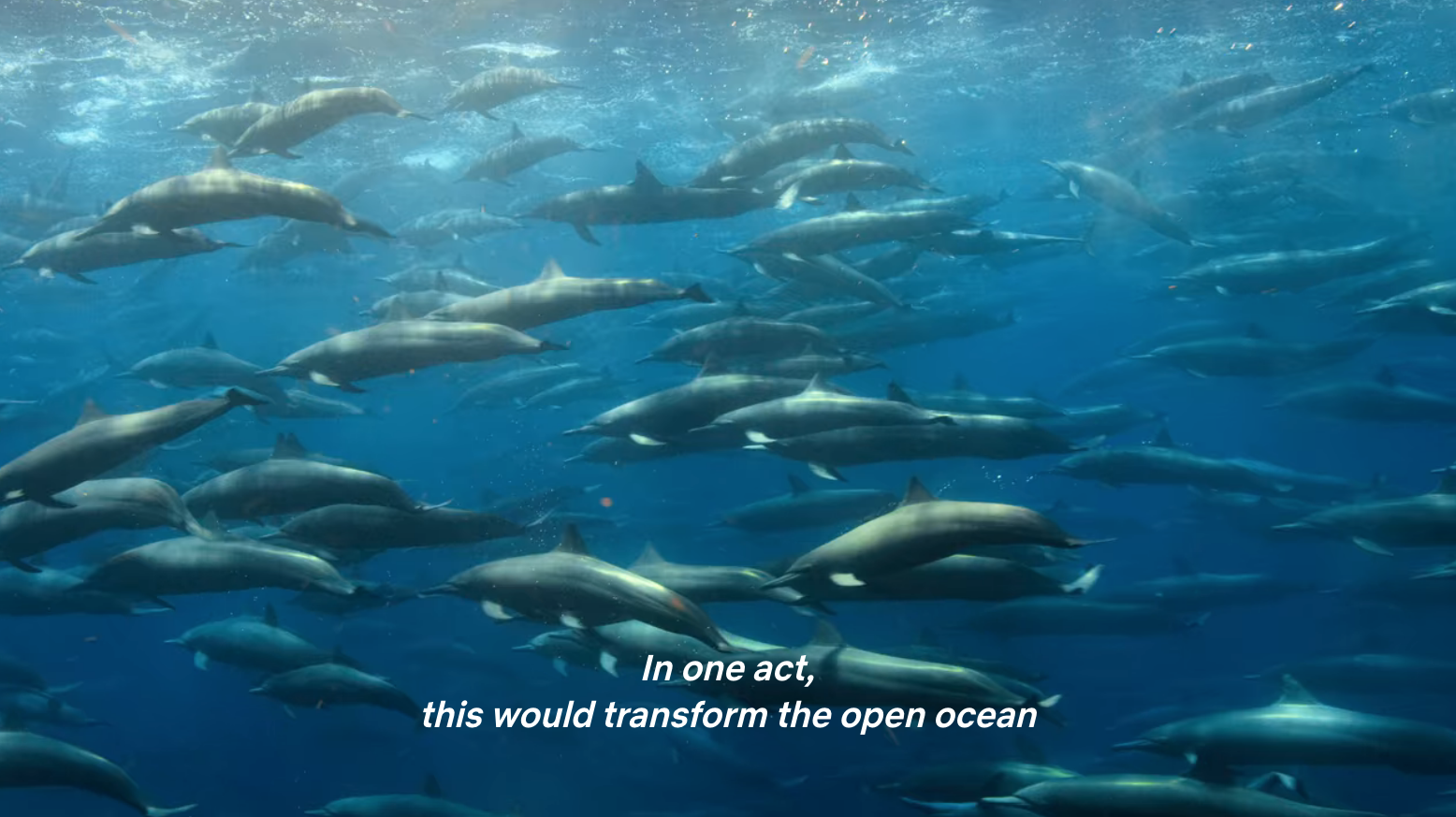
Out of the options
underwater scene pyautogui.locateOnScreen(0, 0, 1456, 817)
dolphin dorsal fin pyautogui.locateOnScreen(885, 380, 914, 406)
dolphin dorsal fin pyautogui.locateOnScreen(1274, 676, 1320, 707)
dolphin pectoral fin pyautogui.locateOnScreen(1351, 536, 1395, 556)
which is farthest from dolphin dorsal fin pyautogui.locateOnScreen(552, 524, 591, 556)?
dolphin pectoral fin pyautogui.locateOnScreen(1351, 536, 1395, 556)

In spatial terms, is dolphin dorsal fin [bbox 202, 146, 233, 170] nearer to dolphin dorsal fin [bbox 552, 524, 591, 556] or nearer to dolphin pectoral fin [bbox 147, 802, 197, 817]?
dolphin dorsal fin [bbox 552, 524, 591, 556]

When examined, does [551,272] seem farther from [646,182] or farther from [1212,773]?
[1212,773]

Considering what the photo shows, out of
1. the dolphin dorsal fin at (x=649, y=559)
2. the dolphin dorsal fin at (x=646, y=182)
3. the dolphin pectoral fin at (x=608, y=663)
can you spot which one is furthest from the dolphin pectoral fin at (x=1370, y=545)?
the dolphin dorsal fin at (x=646, y=182)

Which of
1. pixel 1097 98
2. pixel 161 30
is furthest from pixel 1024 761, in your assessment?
pixel 1097 98

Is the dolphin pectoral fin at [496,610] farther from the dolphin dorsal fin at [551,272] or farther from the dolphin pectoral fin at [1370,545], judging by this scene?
the dolphin pectoral fin at [1370,545]

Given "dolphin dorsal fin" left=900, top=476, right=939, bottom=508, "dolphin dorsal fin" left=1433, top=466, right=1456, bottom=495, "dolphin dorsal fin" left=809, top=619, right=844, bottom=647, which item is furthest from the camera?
"dolphin dorsal fin" left=1433, top=466, right=1456, bottom=495

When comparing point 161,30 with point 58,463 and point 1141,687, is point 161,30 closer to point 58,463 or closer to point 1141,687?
point 58,463
